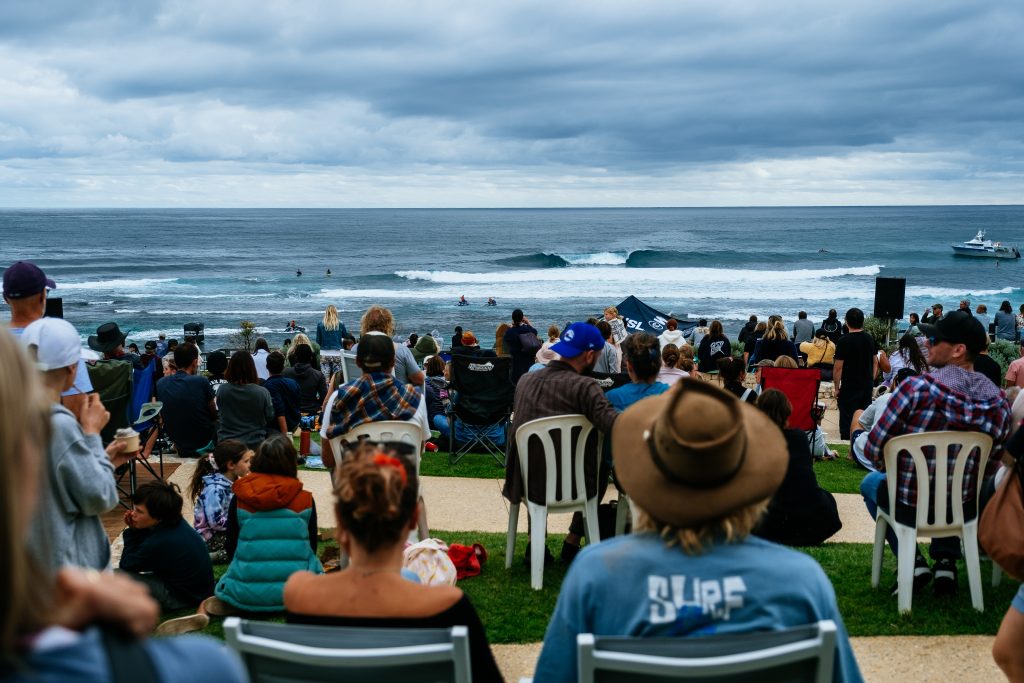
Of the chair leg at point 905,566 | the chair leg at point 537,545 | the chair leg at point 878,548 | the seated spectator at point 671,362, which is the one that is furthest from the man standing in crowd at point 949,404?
the seated spectator at point 671,362

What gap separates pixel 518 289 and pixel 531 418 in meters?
42.1

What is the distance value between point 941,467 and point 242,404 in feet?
16.1

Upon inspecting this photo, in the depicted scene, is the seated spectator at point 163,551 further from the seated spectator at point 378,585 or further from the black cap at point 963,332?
the black cap at point 963,332

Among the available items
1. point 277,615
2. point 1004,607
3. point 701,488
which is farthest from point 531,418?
point 701,488

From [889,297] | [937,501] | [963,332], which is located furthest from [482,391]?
[889,297]

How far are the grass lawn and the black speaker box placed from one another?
11.6 metres

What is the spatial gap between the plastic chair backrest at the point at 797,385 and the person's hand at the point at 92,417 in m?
6.52

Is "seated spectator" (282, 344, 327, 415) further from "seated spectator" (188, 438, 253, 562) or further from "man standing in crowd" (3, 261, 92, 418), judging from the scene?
"man standing in crowd" (3, 261, 92, 418)

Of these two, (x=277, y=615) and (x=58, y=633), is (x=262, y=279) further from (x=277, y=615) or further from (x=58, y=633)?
(x=58, y=633)

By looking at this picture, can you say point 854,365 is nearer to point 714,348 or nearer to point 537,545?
point 714,348

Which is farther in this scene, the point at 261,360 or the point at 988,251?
the point at 988,251

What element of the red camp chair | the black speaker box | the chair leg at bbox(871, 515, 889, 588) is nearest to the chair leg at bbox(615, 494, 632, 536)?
the chair leg at bbox(871, 515, 889, 588)

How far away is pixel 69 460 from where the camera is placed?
282 cm

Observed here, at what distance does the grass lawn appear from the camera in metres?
4.11
